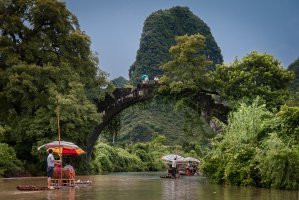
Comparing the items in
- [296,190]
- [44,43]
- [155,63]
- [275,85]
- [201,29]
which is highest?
[201,29]

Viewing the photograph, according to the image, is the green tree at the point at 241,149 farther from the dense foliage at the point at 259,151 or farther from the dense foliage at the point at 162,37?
the dense foliage at the point at 162,37

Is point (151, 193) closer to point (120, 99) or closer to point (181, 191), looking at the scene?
point (181, 191)

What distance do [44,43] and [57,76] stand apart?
2746 mm

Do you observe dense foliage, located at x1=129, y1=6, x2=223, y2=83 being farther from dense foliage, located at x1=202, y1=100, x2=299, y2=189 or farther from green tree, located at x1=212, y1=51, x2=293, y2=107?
dense foliage, located at x1=202, y1=100, x2=299, y2=189

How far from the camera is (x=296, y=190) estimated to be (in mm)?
17922

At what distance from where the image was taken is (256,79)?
1266 inches

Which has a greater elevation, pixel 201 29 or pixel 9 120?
pixel 201 29

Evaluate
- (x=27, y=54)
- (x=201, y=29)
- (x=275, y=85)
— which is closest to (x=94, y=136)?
(x=27, y=54)

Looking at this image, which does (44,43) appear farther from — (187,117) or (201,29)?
(201,29)

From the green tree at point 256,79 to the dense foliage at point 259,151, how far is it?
25.5 ft

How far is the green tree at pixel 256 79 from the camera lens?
102 feet

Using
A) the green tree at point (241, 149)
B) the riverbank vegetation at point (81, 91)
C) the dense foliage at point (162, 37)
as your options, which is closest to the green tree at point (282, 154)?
the green tree at point (241, 149)

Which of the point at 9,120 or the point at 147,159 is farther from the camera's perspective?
the point at 147,159

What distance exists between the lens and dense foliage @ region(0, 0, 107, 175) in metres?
28.8
